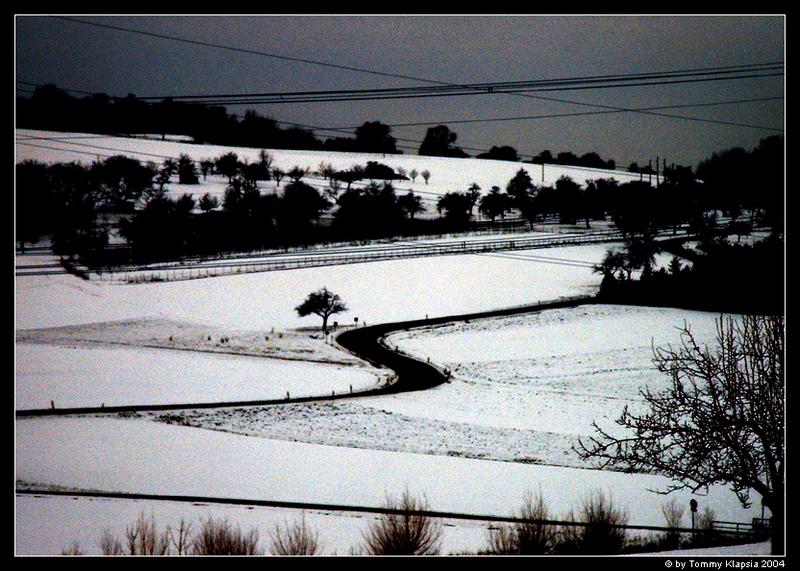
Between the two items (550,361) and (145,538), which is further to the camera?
(550,361)

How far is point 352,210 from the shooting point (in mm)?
11328

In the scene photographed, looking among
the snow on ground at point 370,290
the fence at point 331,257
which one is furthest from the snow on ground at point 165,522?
the fence at point 331,257

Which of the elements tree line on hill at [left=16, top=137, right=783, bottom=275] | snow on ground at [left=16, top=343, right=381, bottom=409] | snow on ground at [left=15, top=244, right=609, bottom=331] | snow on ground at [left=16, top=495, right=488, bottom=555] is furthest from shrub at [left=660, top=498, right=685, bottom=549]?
snow on ground at [left=16, top=343, right=381, bottom=409]

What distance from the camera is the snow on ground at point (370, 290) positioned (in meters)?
10.2


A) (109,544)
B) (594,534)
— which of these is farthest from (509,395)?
(109,544)

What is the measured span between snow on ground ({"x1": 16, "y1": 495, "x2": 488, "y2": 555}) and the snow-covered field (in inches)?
1.1

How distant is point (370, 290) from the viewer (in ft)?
38.3

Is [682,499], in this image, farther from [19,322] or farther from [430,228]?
[19,322]

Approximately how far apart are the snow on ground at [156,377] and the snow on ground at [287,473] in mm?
417

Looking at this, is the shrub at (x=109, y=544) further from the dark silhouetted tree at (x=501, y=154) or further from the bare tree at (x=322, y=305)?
the dark silhouetted tree at (x=501, y=154)

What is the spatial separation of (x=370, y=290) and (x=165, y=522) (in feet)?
18.0

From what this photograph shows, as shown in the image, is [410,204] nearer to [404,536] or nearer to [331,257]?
[331,257]
